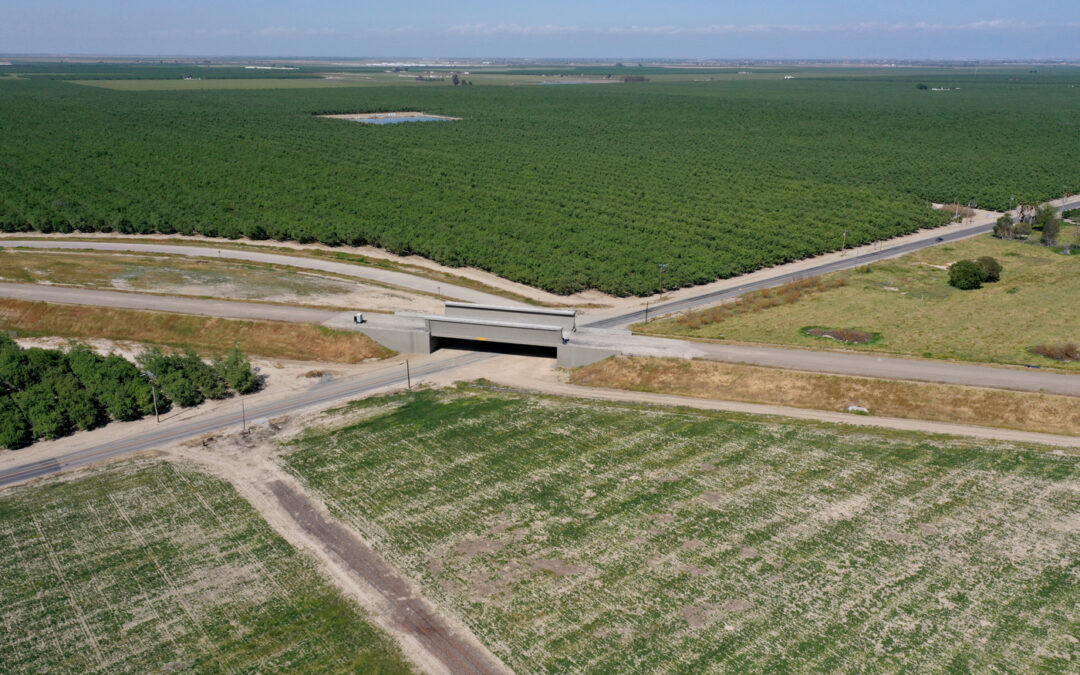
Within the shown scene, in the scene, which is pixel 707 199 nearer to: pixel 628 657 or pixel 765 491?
pixel 765 491

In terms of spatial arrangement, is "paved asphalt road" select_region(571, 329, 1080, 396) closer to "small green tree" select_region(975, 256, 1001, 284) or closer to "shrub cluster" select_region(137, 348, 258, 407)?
"shrub cluster" select_region(137, 348, 258, 407)

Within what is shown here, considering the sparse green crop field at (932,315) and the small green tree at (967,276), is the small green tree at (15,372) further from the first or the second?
the small green tree at (967,276)

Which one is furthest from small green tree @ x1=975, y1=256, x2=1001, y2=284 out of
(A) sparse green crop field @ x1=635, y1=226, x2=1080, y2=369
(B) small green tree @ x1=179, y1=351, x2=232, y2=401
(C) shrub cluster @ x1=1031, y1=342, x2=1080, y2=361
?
(B) small green tree @ x1=179, y1=351, x2=232, y2=401

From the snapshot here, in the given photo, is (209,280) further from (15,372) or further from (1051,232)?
(1051,232)

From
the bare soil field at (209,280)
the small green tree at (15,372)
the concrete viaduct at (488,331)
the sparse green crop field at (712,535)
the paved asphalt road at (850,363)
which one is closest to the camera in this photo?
the sparse green crop field at (712,535)

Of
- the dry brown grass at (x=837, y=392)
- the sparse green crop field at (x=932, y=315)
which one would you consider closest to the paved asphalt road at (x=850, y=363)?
the dry brown grass at (x=837, y=392)

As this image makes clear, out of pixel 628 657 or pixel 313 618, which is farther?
pixel 313 618

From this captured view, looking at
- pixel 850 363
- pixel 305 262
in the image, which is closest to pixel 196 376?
pixel 305 262

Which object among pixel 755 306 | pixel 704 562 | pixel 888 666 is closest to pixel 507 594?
pixel 704 562
